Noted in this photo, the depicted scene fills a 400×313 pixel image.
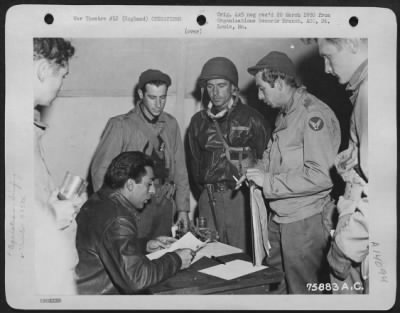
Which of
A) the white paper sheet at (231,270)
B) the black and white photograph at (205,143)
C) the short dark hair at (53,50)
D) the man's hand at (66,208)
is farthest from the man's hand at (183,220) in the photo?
the short dark hair at (53,50)

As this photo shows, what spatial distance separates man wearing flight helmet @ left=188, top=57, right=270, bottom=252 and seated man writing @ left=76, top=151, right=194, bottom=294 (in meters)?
0.11

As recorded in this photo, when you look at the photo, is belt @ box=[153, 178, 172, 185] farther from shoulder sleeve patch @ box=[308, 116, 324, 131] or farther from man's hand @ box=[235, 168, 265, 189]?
shoulder sleeve patch @ box=[308, 116, 324, 131]

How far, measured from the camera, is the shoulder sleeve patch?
4.25 ft

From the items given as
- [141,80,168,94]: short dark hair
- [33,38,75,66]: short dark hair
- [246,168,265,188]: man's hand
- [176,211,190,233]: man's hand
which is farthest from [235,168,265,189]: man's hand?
[33,38,75,66]: short dark hair

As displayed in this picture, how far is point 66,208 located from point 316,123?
1.98ft

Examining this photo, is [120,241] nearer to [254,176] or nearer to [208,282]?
[208,282]

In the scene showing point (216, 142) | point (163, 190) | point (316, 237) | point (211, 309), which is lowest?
point (211, 309)

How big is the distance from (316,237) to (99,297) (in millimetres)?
517

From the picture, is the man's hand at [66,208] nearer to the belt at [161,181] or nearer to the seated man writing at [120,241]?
the seated man writing at [120,241]

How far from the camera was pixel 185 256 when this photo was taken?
129 centimetres

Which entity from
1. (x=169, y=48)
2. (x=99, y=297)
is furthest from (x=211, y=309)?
(x=169, y=48)

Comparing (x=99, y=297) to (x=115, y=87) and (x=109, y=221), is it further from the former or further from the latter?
(x=115, y=87)

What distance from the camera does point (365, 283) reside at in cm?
133

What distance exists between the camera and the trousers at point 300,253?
131 centimetres
